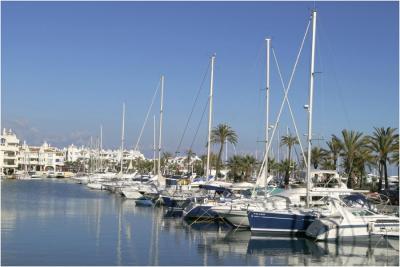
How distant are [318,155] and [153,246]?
43.2 metres

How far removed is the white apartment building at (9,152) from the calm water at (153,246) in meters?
122

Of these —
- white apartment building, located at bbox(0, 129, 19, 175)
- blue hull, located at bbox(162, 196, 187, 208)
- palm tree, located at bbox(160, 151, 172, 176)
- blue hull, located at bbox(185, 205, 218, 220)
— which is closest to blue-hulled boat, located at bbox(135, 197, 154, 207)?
blue hull, located at bbox(162, 196, 187, 208)

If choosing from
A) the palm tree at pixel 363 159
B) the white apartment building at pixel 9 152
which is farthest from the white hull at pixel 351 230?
the white apartment building at pixel 9 152

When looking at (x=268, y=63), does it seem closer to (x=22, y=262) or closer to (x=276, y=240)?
(x=276, y=240)

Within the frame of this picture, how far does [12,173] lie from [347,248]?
14376cm

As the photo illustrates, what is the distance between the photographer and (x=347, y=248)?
30.5m

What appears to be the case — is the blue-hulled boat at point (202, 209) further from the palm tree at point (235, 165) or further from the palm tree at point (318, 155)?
the palm tree at point (235, 165)

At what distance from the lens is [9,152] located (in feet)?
526

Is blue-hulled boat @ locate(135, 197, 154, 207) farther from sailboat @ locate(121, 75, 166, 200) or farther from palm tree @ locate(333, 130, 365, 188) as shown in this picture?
palm tree @ locate(333, 130, 365, 188)

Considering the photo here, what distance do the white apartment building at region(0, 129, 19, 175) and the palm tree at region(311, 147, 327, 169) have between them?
103380mm

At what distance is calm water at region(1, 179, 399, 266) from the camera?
84.7 ft

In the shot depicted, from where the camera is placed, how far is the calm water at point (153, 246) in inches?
1016

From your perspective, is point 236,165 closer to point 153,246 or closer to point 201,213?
point 201,213

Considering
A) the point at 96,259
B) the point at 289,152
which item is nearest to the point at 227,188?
the point at 96,259
